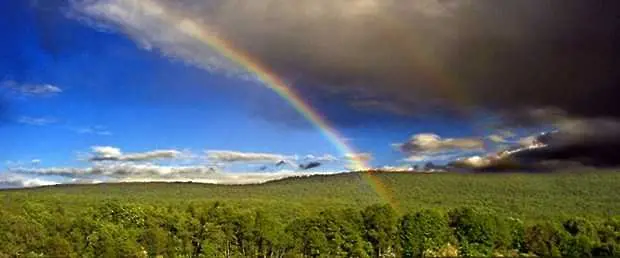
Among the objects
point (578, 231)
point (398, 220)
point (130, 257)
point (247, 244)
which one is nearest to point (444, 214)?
point (398, 220)

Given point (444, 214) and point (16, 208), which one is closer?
point (444, 214)

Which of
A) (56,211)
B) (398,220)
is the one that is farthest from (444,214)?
(56,211)

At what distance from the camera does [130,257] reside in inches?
3836

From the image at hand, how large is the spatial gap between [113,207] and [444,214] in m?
57.4

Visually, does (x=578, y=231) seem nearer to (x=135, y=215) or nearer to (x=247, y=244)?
(x=247, y=244)

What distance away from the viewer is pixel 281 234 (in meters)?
112

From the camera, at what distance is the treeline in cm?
10050

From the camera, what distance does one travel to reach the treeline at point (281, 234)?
100500 millimetres

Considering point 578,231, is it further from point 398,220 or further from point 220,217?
point 220,217

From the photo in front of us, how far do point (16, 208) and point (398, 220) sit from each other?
6667cm

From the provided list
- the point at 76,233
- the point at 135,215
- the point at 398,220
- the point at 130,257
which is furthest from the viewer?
the point at 135,215

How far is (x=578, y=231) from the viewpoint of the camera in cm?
11031

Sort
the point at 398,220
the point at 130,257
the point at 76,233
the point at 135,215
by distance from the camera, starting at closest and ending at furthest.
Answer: the point at 130,257, the point at 76,233, the point at 398,220, the point at 135,215

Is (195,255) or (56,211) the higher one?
(56,211)
